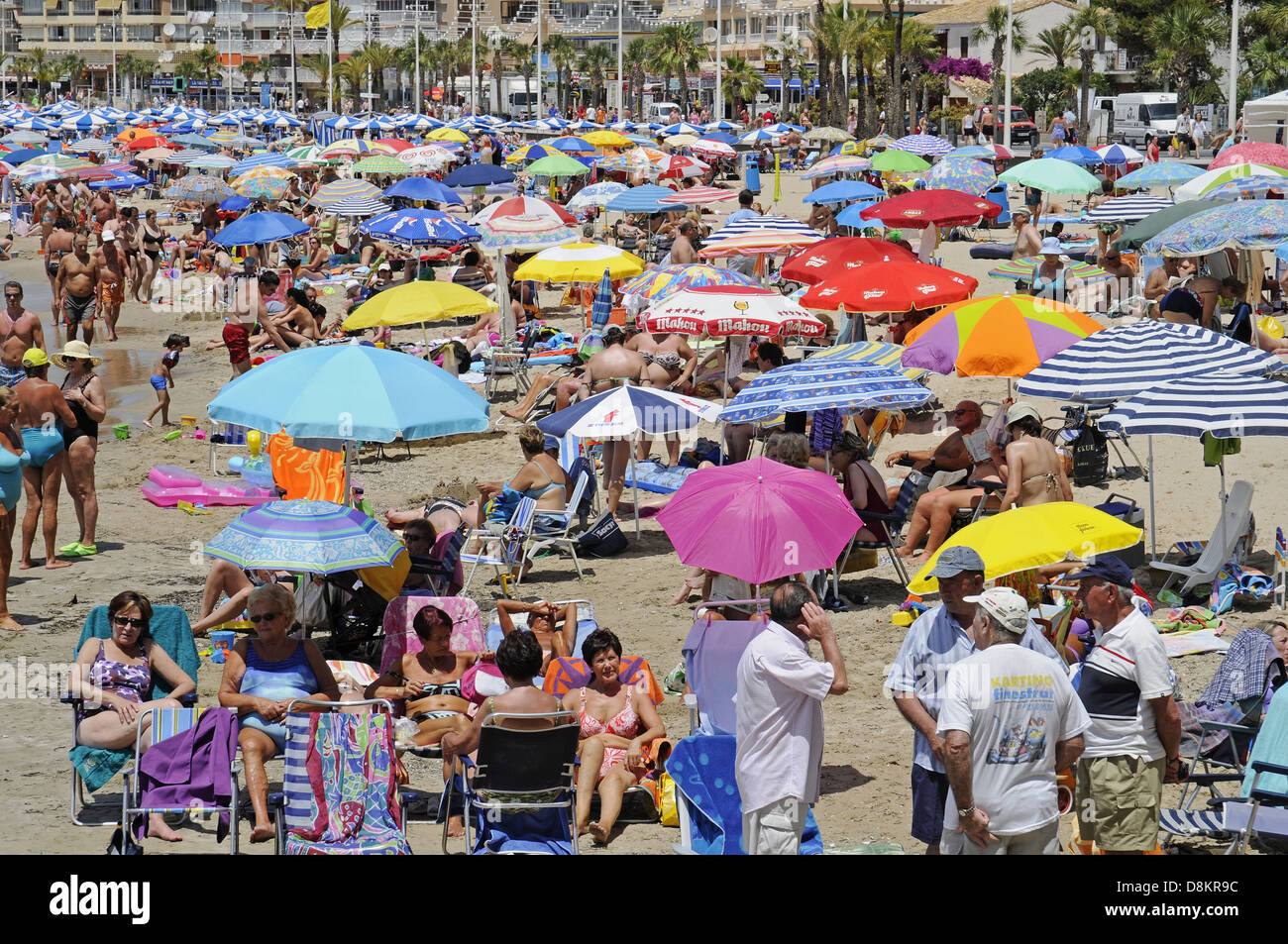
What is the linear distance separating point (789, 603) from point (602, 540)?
5.75 metres

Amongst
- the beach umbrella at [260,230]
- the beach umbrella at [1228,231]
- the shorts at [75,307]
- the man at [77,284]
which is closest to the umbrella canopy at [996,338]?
the beach umbrella at [1228,231]

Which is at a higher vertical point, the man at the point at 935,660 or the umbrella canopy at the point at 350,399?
the umbrella canopy at the point at 350,399

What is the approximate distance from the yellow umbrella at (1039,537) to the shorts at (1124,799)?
4.28ft

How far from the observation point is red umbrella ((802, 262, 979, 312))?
500 inches

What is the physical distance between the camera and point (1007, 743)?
477cm

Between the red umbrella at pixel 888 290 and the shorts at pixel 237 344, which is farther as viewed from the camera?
the shorts at pixel 237 344

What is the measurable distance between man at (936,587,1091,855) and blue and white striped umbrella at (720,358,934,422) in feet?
14.3

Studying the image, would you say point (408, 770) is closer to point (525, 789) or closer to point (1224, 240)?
point (525, 789)

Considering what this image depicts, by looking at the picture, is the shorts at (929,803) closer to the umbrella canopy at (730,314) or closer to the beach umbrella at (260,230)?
the umbrella canopy at (730,314)

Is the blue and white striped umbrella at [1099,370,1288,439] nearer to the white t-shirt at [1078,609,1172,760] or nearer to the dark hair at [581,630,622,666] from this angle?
the white t-shirt at [1078,609,1172,760]

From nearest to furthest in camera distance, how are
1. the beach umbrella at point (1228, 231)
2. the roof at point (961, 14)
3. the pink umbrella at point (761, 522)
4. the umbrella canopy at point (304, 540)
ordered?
the pink umbrella at point (761, 522), the umbrella canopy at point (304, 540), the beach umbrella at point (1228, 231), the roof at point (961, 14)

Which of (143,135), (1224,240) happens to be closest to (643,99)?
(143,135)

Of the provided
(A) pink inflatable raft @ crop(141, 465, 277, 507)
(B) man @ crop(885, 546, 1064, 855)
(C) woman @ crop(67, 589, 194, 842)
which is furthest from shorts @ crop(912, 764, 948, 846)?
(A) pink inflatable raft @ crop(141, 465, 277, 507)

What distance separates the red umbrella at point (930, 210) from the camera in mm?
18703
